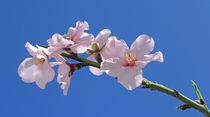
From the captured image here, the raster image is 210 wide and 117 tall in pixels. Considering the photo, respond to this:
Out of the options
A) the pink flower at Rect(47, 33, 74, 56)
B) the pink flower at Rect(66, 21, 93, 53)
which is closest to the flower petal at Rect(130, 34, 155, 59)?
the pink flower at Rect(66, 21, 93, 53)

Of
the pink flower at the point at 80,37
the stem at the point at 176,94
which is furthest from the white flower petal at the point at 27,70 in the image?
the stem at the point at 176,94

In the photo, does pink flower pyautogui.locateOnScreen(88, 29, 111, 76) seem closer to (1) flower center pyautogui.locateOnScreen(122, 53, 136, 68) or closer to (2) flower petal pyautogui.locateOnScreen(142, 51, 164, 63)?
A: (1) flower center pyautogui.locateOnScreen(122, 53, 136, 68)

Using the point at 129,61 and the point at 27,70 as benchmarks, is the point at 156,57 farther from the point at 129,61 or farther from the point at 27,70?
the point at 27,70

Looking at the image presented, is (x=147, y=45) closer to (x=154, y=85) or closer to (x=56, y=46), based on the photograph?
(x=154, y=85)

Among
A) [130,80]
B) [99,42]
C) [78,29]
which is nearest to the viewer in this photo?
[130,80]

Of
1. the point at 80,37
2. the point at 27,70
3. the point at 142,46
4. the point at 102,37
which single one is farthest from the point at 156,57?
the point at 27,70

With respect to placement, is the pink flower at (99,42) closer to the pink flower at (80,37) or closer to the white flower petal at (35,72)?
the pink flower at (80,37)
